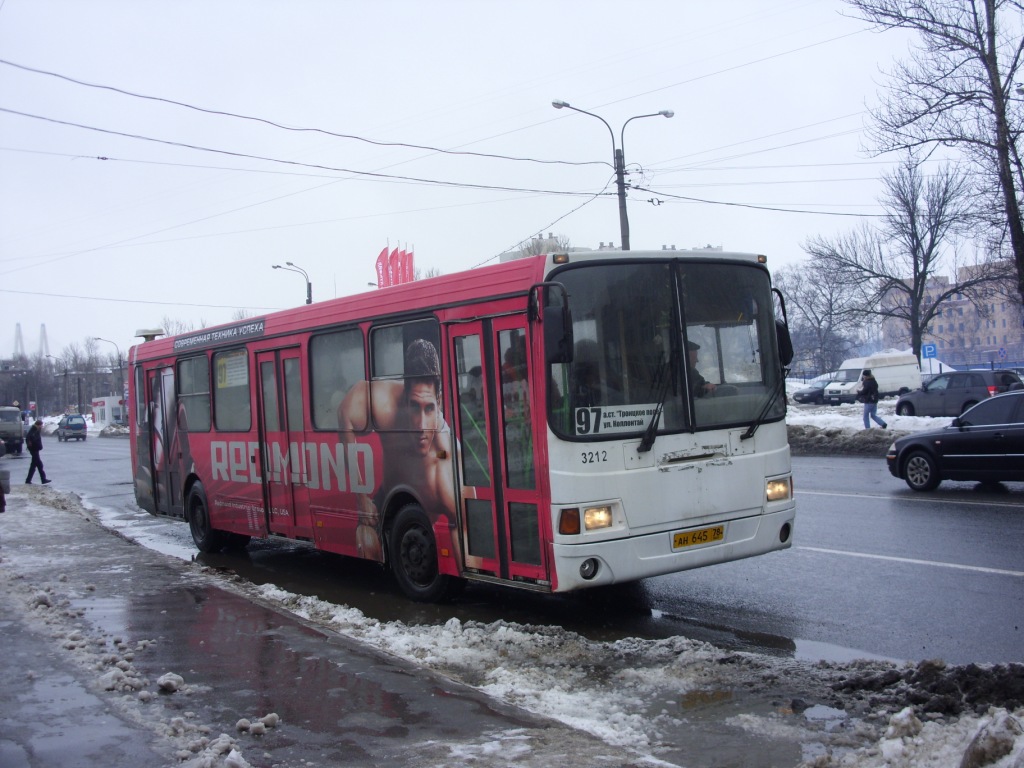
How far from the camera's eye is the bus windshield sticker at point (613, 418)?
7188mm

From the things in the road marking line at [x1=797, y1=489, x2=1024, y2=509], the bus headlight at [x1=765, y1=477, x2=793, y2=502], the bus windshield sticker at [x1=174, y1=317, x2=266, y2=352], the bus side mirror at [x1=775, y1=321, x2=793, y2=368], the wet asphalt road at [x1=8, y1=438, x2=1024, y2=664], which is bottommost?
the wet asphalt road at [x1=8, y1=438, x2=1024, y2=664]

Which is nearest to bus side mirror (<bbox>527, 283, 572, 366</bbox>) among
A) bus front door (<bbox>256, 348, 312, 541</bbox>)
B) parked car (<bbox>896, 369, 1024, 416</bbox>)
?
bus front door (<bbox>256, 348, 312, 541</bbox>)

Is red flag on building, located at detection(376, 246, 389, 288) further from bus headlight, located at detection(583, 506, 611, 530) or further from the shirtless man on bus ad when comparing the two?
bus headlight, located at detection(583, 506, 611, 530)

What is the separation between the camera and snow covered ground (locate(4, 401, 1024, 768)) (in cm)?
434

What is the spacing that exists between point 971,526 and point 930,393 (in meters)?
22.6

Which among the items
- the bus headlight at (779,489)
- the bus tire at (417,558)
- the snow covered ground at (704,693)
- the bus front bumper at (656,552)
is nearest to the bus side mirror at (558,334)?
the bus front bumper at (656,552)

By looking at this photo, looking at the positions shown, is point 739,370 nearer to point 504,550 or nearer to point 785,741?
point 504,550

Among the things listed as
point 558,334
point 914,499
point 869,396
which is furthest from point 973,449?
point 869,396

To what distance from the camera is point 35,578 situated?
10.5 metres

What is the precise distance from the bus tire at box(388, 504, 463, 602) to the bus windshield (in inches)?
89.8

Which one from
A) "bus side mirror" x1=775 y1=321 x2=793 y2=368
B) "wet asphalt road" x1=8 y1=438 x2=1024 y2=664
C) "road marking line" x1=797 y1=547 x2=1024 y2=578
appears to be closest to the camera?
"wet asphalt road" x1=8 y1=438 x2=1024 y2=664

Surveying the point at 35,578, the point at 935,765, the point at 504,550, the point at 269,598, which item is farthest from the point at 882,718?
the point at 35,578

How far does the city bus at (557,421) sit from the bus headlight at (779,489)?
0.7 inches

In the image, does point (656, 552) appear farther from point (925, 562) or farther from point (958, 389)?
point (958, 389)
